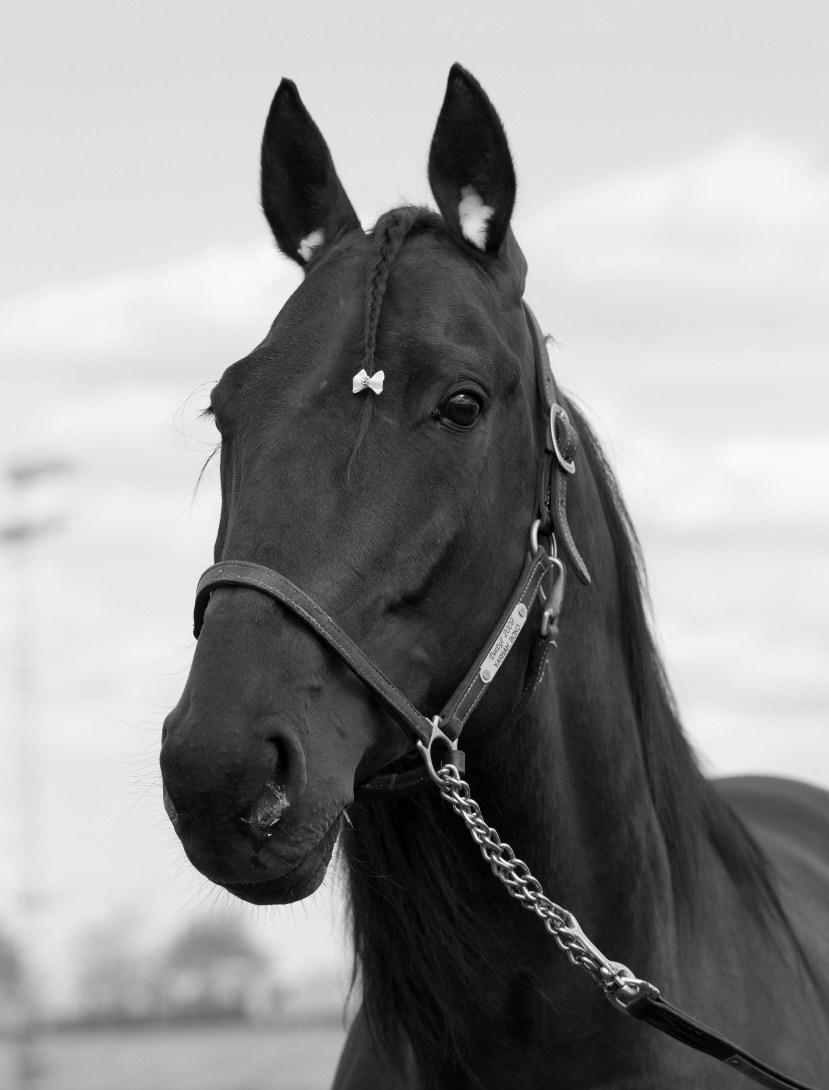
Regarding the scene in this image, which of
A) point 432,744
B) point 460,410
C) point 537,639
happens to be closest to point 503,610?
point 537,639

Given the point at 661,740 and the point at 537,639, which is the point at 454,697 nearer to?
the point at 537,639

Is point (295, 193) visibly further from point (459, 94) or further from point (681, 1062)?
point (681, 1062)

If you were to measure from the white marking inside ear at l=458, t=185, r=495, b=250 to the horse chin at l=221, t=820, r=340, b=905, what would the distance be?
1.60 metres

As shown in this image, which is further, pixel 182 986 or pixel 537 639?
pixel 182 986

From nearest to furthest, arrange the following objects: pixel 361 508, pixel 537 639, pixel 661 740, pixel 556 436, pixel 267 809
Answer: pixel 267 809
pixel 361 508
pixel 537 639
pixel 556 436
pixel 661 740

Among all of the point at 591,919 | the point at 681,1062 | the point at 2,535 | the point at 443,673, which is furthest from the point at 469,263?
the point at 2,535

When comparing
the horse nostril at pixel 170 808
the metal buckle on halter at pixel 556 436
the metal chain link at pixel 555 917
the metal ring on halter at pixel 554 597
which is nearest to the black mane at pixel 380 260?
the metal buckle on halter at pixel 556 436

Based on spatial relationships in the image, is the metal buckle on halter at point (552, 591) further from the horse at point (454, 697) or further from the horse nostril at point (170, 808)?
the horse nostril at point (170, 808)

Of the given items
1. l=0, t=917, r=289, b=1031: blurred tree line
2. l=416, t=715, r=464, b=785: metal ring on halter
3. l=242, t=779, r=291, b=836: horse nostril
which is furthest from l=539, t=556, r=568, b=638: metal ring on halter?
l=0, t=917, r=289, b=1031: blurred tree line

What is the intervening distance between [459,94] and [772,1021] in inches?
103

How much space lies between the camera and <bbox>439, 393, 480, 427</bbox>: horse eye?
3.61 m

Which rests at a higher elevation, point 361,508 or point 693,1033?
point 361,508

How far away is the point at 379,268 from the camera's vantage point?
12.5 feet

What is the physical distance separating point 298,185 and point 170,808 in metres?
2.00
